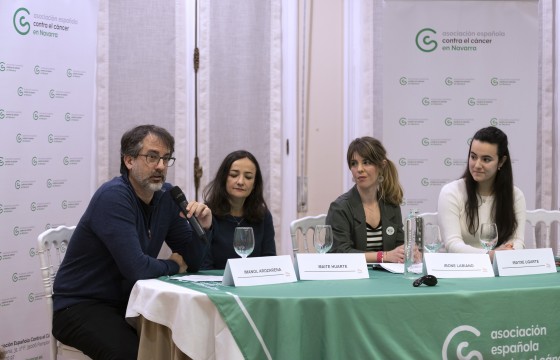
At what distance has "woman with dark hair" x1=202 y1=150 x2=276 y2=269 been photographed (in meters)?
3.18

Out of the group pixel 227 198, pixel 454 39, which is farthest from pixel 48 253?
pixel 454 39

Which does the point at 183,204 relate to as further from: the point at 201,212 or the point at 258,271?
the point at 258,271

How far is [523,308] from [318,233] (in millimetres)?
761

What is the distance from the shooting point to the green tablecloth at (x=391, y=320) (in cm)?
212

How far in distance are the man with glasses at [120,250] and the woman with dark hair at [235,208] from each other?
0.28 meters

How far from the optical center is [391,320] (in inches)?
85.9

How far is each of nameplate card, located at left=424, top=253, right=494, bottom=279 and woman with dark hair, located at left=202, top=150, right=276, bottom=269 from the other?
966 mm

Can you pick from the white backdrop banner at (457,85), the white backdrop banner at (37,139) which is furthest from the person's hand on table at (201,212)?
the white backdrop banner at (457,85)

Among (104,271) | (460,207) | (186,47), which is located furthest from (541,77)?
(104,271)

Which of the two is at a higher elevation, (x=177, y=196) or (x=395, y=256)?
(x=177, y=196)

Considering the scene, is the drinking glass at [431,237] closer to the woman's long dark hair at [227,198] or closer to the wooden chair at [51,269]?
the woman's long dark hair at [227,198]

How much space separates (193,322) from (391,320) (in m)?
0.61

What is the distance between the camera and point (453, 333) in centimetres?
223

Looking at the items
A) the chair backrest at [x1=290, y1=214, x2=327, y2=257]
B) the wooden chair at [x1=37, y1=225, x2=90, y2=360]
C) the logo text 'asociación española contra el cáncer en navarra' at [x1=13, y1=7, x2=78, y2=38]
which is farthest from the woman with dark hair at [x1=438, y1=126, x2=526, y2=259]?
the logo text 'asociación española contra el cáncer en navarra' at [x1=13, y1=7, x2=78, y2=38]
